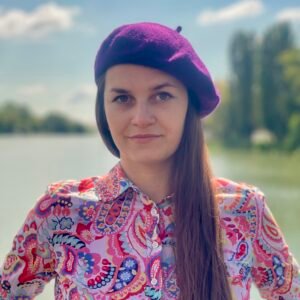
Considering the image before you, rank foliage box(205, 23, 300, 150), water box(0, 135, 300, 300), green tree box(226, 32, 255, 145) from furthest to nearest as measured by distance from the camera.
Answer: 1. green tree box(226, 32, 255, 145)
2. foliage box(205, 23, 300, 150)
3. water box(0, 135, 300, 300)

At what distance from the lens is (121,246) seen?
0.70 m

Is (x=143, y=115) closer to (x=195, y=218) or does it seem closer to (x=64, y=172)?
(x=195, y=218)

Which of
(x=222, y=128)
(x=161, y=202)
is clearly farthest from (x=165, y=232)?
(x=222, y=128)

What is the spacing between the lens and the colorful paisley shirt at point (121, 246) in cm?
69

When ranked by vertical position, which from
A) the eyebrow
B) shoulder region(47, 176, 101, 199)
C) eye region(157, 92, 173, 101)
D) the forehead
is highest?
the forehead

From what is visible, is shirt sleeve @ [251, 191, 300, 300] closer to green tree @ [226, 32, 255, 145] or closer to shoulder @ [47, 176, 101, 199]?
shoulder @ [47, 176, 101, 199]

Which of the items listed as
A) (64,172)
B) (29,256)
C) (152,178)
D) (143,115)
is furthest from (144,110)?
A: (64,172)

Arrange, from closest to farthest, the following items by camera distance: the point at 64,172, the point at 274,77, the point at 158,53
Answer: the point at 158,53 < the point at 64,172 < the point at 274,77

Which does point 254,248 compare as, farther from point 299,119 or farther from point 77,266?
point 299,119

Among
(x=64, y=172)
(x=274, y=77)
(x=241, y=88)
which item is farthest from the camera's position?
(x=241, y=88)

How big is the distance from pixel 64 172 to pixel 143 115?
330cm

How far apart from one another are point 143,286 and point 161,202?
4.8 inches

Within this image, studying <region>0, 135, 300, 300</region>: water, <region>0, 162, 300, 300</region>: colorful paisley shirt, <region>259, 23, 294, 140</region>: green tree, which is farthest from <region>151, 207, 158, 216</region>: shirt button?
<region>259, 23, 294, 140</region>: green tree

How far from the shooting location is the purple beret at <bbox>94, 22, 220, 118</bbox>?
67cm
